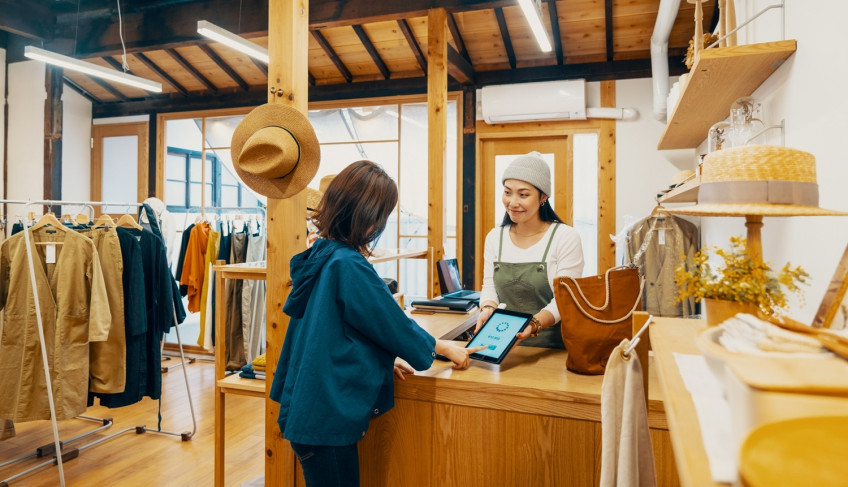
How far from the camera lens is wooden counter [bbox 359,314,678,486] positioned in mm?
1596

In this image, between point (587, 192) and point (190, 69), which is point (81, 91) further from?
point (587, 192)

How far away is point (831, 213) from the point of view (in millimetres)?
814

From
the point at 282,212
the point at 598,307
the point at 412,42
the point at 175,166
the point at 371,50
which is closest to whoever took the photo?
the point at 598,307

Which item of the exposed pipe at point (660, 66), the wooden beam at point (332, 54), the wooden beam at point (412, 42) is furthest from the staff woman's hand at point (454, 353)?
the wooden beam at point (332, 54)

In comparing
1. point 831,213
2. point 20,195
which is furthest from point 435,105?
point 20,195

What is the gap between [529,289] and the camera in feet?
7.31

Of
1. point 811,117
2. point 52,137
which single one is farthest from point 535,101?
point 52,137

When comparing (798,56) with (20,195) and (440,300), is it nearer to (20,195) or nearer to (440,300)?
(440,300)

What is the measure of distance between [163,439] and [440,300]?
7.26ft

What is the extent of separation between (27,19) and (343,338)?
546cm

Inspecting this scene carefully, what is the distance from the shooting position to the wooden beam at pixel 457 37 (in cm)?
480

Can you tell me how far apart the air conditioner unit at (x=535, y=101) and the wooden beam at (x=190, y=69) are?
320 cm

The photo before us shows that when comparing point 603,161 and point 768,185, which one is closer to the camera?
point 768,185

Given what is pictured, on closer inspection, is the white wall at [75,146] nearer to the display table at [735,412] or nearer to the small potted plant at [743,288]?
the small potted plant at [743,288]
